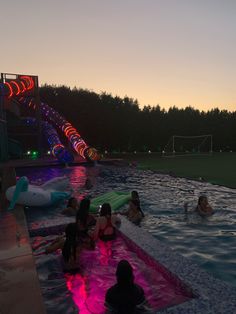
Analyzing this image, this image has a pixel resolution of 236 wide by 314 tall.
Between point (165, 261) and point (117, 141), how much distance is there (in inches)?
2087

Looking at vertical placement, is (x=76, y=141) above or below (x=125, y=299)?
above

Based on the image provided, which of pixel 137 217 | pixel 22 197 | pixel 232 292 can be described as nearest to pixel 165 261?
pixel 232 292

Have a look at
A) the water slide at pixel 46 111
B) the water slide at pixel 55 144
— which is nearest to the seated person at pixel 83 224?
the water slide at pixel 46 111

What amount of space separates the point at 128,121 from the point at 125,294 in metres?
57.7

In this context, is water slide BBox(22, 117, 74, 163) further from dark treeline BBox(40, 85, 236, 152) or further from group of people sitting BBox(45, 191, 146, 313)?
group of people sitting BBox(45, 191, 146, 313)

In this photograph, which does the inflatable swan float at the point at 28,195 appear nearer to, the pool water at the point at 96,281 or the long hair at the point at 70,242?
the pool water at the point at 96,281

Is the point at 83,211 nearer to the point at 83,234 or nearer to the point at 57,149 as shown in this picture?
the point at 83,234

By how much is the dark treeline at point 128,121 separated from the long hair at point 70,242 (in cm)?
4946

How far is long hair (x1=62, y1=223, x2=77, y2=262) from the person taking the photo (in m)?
6.71

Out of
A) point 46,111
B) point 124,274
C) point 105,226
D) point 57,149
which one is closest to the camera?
point 124,274

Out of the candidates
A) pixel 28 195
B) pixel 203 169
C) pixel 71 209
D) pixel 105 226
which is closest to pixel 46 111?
pixel 203 169

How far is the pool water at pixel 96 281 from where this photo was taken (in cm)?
605

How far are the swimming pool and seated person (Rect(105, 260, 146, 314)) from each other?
9.07 ft

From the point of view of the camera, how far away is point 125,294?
A: 5.32m
